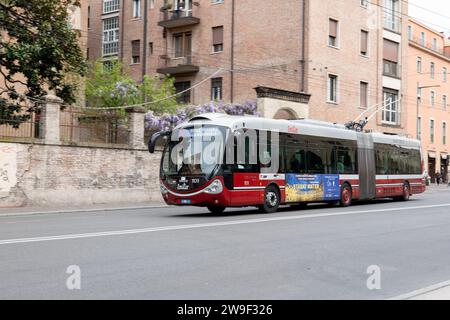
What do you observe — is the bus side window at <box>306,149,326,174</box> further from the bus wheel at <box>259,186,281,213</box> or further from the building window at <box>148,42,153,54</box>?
the building window at <box>148,42,153,54</box>

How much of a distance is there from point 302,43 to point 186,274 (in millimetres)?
29211

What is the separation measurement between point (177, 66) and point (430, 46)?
93.6ft

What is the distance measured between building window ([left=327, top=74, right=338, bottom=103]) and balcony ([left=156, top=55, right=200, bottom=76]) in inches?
357

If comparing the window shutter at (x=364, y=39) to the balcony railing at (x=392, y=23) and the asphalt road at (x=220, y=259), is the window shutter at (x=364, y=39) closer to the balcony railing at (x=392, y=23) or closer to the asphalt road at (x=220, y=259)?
the balcony railing at (x=392, y=23)

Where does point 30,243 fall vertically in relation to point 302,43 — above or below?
below

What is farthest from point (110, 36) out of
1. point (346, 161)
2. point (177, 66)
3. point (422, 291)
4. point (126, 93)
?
point (422, 291)

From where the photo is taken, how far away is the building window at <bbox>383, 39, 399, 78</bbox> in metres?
42.2

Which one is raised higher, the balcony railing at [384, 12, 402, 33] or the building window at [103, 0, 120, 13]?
the building window at [103, 0, 120, 13]

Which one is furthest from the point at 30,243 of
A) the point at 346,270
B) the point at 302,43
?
the point at 302,43

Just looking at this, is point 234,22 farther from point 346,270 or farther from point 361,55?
point 346,270

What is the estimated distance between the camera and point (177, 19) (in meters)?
40.6

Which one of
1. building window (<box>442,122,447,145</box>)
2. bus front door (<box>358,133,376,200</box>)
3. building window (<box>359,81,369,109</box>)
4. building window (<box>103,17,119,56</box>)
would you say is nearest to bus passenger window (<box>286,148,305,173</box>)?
bus front door (<box>358,133,376,200</box>)

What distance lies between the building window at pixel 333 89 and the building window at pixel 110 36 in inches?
703

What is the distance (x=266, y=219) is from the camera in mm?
15328
